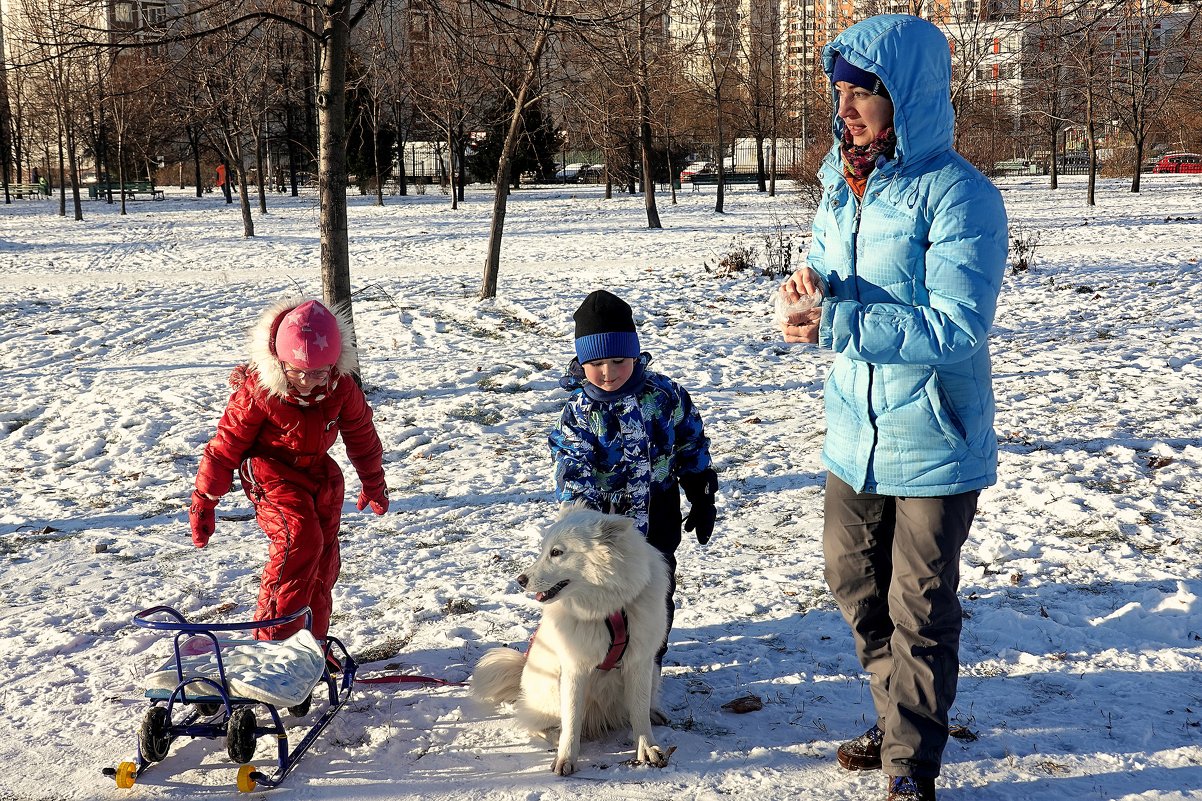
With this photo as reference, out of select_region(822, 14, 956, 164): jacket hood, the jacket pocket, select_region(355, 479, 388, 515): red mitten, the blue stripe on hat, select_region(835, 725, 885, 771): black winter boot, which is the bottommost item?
select_region(835, 725, 885, 771): black winter boot

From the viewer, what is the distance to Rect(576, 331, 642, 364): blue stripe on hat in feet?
11.5

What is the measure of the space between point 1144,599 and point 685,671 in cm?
221

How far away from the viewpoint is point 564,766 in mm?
3262

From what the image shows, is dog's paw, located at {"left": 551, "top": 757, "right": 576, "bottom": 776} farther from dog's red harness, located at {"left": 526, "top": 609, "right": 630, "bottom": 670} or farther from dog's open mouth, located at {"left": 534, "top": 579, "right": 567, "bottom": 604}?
dog's open mouth, located at {"left": 534, "top": 579, "right": 567, "bottom": 604}

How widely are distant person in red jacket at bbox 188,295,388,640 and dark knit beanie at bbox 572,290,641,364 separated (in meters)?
1.02

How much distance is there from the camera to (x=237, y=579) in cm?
516

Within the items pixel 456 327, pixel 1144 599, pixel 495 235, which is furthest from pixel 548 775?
pixel 495 235

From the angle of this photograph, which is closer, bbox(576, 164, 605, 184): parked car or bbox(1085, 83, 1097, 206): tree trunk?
bbox(1085, 83, 1097, 206): tree trunk

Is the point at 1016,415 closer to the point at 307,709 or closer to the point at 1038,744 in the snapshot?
the point at 1038,744

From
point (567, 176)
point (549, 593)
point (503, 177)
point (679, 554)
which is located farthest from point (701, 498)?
point (567, 176)

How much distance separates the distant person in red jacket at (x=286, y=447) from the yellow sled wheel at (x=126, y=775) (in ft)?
2.38

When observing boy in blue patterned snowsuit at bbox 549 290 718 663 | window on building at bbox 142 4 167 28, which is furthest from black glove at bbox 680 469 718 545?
window on building at bbox 142 4 167 28

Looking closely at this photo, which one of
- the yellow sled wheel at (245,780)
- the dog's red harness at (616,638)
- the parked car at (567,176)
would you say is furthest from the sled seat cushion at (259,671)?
the parked car at (567,176)

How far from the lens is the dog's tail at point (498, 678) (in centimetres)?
367
